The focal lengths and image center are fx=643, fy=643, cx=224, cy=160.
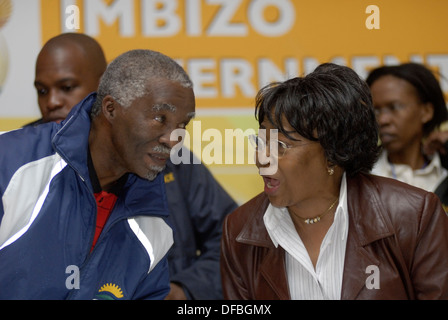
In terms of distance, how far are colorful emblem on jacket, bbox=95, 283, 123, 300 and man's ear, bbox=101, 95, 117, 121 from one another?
59 cm

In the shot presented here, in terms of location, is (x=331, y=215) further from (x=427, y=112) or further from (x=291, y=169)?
(x=427, y=112)

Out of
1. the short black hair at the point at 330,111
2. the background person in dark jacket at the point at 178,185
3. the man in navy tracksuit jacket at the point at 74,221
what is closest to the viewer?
the man in navy tracksuit jacket at the point at 74,221

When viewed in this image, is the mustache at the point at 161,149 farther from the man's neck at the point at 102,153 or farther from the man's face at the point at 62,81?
the man's face at the point at 62,81

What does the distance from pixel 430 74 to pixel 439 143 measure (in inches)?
14.5

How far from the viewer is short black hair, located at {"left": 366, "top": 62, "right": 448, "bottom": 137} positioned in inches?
129

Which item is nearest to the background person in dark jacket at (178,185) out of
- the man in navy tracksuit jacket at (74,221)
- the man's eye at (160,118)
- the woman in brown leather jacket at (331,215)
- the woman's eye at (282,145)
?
the man in navy tracksuit jacket at (74,221)

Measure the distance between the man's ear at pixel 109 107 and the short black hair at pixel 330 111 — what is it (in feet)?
1.69

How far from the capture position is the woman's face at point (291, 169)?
7.09 ft

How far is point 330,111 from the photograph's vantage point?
7.03 feet

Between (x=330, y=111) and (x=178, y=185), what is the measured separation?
103cm

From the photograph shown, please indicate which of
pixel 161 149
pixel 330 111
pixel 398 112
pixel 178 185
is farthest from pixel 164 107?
pixel 398 112

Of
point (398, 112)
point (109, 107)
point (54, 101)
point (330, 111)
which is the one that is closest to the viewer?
Answer: point (330, 111)

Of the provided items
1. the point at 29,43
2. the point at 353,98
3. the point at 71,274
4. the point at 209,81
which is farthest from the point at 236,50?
the point at 71,274

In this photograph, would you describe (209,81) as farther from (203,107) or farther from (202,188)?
(202,188)
